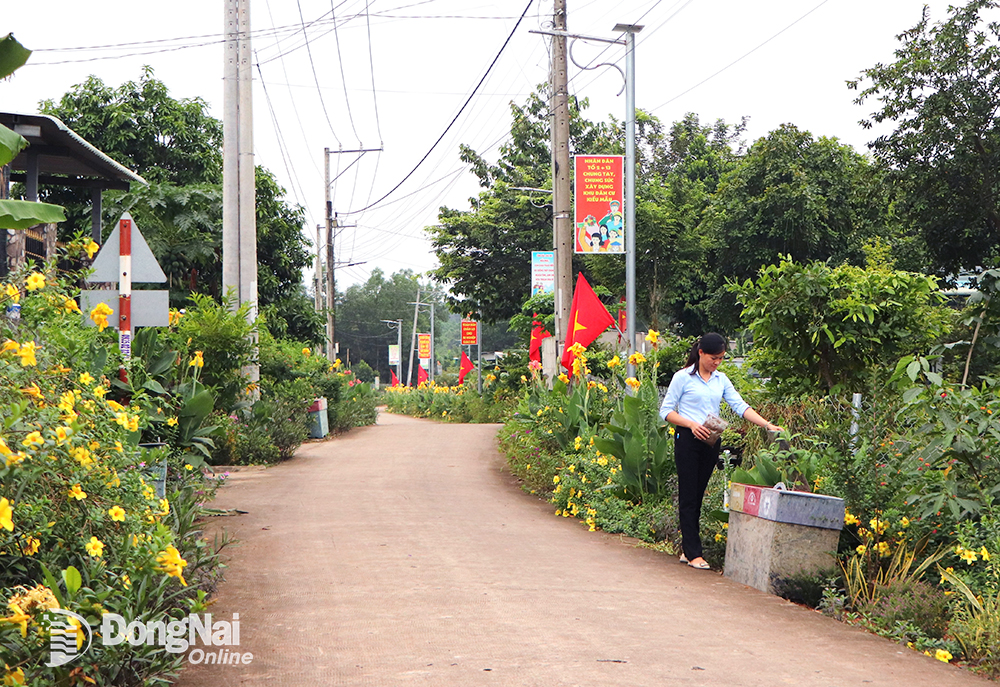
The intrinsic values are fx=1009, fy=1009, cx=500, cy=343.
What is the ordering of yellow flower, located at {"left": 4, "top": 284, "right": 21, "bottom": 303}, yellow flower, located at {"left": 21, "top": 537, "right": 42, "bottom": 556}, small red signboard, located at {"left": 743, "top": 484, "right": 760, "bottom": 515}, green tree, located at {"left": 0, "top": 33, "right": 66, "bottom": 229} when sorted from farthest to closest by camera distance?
small red signboard, located at {"left": 743, "top": 484, "right": 760, "bottom": 515} < yellow flower, located at {"left": 4, "top": 284, "right": 21, "bottom": 303} < green tree, located at {"left": 0, "top": 33, "right": 66, "bottom": 229} < yellow flower, located at {"left": 21, "top": 537, "right": 42, "bottom": 556}

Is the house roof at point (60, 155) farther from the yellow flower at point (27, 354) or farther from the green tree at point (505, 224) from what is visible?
the green tree at point (505, 224)

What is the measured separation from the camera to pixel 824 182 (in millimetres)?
30344

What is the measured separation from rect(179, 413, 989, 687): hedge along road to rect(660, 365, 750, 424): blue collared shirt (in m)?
1.16

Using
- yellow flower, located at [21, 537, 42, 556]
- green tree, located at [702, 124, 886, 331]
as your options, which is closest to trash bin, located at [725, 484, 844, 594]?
yellow flower, located at [21, 537, 42, 556]

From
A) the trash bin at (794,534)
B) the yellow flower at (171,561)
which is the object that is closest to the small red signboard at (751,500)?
the trash bin at (794,534)

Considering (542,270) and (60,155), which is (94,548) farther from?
(542,270)

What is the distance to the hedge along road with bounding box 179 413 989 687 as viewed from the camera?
4.65 m

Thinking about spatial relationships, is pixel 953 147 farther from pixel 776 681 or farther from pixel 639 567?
pixel 776 681

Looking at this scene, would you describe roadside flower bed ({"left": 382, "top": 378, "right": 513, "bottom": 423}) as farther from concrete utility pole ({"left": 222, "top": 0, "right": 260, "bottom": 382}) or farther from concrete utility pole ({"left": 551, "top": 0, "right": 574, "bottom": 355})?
concrete utility pole ({"left": 222, "top": 0, "right": 260, "bottom": 382})

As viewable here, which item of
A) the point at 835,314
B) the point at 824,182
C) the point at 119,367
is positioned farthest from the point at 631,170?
the point at 824,182

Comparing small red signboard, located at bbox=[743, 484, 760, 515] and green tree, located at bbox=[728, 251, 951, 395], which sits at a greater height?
green tree, located at bbox=[728, 251, 951, 395]

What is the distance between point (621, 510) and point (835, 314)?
105 inches

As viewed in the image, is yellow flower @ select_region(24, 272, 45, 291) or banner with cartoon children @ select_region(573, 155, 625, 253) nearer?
yellow flower @ select_region(24, 272, 45, 291)

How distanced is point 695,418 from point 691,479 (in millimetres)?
455
